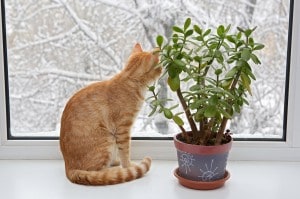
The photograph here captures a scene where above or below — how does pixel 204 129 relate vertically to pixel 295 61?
below

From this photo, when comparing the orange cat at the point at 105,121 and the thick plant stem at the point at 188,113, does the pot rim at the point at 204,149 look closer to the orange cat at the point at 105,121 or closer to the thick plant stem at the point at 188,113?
the thick plant stem at the point at 188,113

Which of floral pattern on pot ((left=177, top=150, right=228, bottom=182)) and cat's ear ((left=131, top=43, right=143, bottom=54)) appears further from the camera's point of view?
cat's ear ((left=131, top=43, right=143, bottom=54))

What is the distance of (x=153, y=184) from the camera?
1.28 m

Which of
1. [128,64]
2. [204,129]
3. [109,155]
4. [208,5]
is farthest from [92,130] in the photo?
[208,5]

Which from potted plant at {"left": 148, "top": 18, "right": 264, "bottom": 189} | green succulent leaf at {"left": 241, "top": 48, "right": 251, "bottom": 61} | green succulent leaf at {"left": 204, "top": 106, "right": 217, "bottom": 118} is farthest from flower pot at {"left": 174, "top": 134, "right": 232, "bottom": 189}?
green succulent leaf at {"left": 241, "top": 48, "right": 251, "bottom": 61}

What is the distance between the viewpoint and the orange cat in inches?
49.8

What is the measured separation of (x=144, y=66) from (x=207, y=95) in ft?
0.69

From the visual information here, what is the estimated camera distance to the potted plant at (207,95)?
3.76 feet

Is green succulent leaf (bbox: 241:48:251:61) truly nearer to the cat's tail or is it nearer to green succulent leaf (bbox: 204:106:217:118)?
green succulent leaf (bbox: 204:106:217:118)

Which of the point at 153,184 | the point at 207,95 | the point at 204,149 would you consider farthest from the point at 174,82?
the point at 153,184

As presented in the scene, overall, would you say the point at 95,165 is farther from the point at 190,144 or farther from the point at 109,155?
the point at 190,144

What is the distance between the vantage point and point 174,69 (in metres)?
1.16

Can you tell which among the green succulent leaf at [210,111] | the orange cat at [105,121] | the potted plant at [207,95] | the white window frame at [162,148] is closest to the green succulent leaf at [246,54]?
the potted plant at [207,95]

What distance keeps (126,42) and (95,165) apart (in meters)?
0.40
